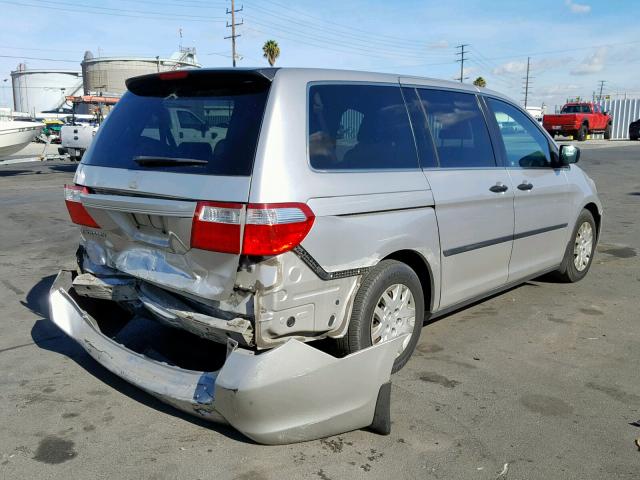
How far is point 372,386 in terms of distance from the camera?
3012 mm

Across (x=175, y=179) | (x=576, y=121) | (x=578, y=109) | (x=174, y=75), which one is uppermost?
(x=578, y=109)

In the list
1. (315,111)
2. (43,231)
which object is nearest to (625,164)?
(43,231)

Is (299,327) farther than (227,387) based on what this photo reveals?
Yes

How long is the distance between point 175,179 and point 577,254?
442cm

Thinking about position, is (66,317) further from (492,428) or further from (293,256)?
(492,428)

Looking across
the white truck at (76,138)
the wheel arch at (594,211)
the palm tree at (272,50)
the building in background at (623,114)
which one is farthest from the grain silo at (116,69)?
the wheel arch at (594,211)

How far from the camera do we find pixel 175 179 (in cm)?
312

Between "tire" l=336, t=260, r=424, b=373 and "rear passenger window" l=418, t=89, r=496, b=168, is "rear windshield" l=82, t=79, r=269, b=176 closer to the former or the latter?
"tire" l=336, t=260, r=424, b=373

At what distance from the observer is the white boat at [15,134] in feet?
57.3

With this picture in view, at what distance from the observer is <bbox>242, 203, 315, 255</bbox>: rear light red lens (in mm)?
2855

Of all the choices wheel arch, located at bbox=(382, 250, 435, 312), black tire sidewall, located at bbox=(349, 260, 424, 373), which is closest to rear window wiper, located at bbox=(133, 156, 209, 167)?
black tire sidewall, located at bbox=(349, 260, 424, 373)

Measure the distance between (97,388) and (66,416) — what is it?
353 millimetres

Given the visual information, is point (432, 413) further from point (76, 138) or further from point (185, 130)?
point (76, 138)

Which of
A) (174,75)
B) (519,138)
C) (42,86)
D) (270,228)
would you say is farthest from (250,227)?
(42,86)
